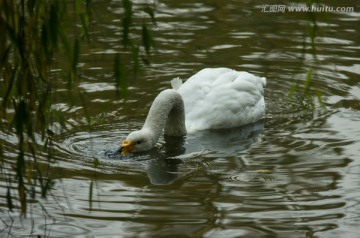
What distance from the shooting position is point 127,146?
924 centimetres

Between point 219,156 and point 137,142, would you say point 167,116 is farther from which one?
point 219,156

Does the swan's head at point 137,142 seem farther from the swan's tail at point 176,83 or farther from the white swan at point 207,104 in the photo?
the swan's tail at point 176,83

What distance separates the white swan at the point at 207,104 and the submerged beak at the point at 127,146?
31 centimetres

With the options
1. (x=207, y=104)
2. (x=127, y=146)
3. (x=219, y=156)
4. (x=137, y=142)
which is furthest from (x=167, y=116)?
(x=219, y=156)

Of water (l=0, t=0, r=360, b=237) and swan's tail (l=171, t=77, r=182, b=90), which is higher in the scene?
swan's tail (l=171, t=77, r=182, b=90)

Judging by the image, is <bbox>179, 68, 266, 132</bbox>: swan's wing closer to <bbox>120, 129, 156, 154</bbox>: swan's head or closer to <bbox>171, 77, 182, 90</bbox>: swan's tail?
<bbox>171, 77, 182, 90</bbox>: swan's tail

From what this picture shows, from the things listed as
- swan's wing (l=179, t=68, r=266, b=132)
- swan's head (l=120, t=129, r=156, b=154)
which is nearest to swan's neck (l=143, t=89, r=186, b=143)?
swan's head (l=120, t=129, r=156, b=154)

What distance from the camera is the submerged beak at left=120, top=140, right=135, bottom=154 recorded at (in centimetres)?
920

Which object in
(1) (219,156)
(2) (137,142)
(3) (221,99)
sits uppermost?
(3) (221,99)

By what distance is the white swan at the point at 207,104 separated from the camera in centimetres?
988

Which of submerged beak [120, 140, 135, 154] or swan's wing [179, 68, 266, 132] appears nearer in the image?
submerged beak [120, 140, 135, 154]

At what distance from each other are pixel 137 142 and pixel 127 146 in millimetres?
139

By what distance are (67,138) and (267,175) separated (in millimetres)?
2341

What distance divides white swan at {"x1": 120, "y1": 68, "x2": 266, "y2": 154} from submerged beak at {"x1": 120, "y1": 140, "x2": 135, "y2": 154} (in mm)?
313
